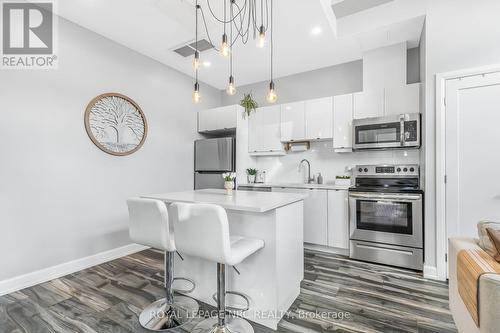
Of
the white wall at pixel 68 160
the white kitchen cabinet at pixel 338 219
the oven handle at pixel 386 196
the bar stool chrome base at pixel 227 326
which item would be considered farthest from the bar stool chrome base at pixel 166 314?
the oven handle at pixel 386 196

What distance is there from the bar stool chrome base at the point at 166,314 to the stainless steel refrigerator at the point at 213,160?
7.38ft

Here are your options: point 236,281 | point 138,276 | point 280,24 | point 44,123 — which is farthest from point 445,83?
point 44,123

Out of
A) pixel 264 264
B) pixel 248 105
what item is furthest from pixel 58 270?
pixel 248 105

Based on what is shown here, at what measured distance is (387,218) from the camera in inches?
115

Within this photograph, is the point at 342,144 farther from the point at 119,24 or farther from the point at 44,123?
the point at 44,123

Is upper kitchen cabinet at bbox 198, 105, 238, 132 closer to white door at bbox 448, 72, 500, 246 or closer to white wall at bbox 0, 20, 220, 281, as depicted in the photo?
white wall at bbox 0, 20, 220, 281

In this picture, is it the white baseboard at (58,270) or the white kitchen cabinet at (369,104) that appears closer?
the white baseboard at (58,270)

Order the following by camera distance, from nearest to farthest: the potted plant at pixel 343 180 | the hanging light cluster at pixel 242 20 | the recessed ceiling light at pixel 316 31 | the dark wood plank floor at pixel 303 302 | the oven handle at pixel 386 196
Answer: the dark wood plank floor at pixel 303 302 < the hanging light cluster at pixel 242 20 < the oven handle at pixel 386 196 < the recessed ceiling light at pixel 316 31 < the potted plant at pixel 343 180

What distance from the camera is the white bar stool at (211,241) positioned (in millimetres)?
1491

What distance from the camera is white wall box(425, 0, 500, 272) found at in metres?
2.37

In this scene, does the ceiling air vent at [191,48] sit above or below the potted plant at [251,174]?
above

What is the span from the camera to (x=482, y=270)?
1.09m

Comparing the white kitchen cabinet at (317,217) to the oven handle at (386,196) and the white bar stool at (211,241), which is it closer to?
the oven handle at (386,196)

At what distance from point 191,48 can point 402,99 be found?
3.02 metres
